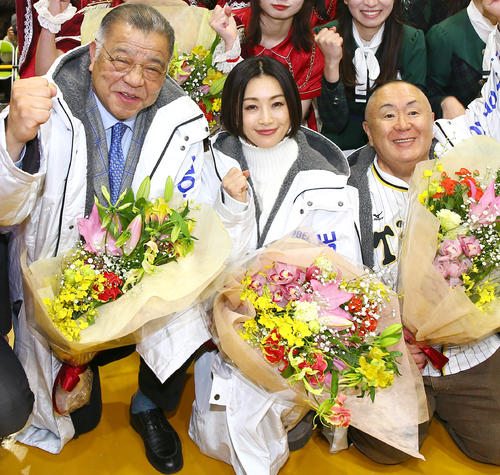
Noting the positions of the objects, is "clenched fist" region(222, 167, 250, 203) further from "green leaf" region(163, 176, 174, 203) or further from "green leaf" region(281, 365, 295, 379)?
"green leaf" region(281, 365, 295, 379)

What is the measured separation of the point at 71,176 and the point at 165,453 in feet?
4.14

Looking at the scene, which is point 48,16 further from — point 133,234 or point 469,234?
point 469,234

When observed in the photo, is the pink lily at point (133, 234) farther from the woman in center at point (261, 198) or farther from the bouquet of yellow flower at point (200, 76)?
the bouquet of yellow flower at point (200, 76)

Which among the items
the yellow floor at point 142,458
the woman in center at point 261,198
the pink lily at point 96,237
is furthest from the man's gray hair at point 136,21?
the yellow floor at point 142,458

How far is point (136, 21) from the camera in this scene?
2.66 meters

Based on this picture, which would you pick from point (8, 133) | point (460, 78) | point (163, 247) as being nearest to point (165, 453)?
point (163, 247)

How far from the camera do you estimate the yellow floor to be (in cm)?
288

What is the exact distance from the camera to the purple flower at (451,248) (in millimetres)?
2605

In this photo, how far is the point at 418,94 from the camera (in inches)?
127

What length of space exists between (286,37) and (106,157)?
140 centimetres

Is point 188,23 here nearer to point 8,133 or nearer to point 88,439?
point 8,133

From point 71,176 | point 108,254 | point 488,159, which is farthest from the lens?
point 488,159

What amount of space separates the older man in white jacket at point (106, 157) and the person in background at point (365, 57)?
0.91 metres

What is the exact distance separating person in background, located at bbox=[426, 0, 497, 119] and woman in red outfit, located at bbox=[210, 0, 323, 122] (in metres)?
0.68
